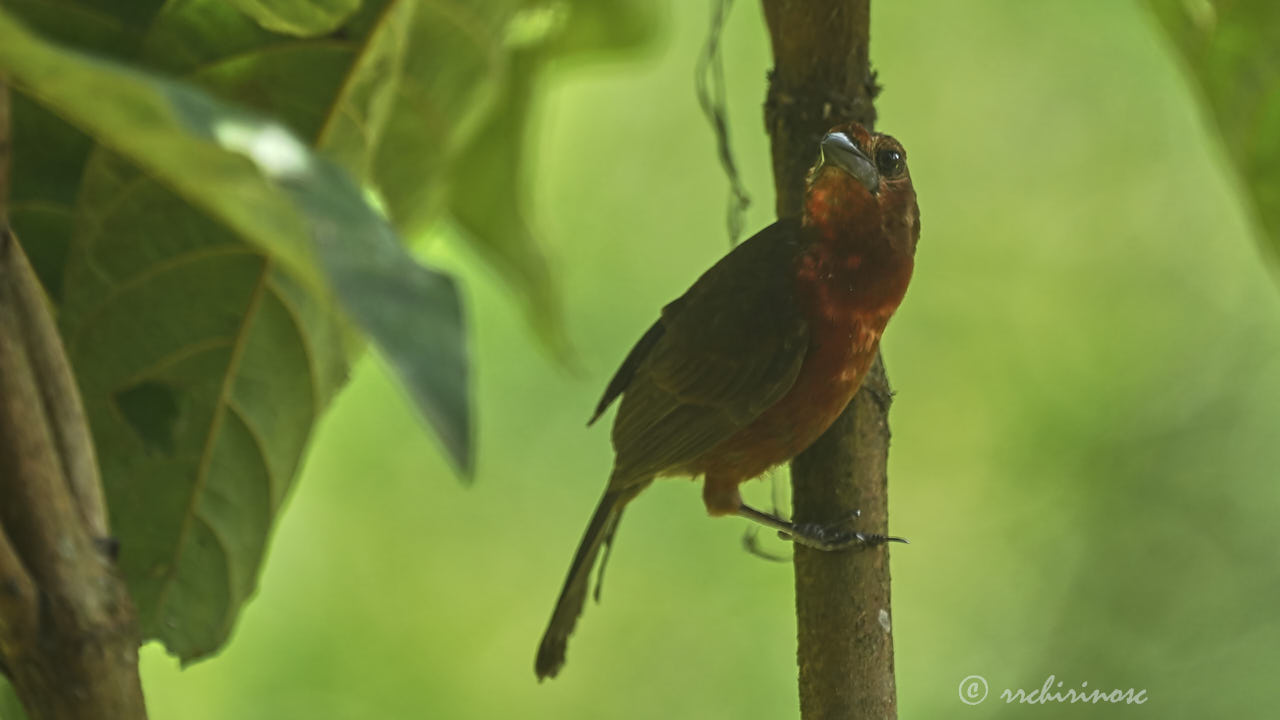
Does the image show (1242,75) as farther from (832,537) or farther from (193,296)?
(193,296)

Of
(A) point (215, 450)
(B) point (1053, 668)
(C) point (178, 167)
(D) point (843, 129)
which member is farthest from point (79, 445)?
(B) point (1053, 668)

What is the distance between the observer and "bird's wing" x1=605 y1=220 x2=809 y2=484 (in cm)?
214

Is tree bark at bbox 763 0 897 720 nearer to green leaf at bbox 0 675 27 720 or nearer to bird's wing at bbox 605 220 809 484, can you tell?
bird's wing at bbox 605 220 809 484

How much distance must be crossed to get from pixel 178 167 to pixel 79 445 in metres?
0.30

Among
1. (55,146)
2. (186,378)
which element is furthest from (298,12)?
(186,378)

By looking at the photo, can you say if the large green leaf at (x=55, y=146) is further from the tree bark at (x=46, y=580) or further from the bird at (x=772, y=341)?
the bird at (x=772, y=341)

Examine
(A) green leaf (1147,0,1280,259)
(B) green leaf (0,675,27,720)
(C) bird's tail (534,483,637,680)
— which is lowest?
(B) green leaf (0,675,27,720)

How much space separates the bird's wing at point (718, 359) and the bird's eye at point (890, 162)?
0.53ft

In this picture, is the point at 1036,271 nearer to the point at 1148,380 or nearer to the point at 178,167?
the point at 1148,380

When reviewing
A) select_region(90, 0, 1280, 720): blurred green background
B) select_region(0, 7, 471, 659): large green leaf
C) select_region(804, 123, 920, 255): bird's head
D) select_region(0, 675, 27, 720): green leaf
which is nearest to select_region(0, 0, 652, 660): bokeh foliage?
select_region(0, 7, 471, 659): large green leaf

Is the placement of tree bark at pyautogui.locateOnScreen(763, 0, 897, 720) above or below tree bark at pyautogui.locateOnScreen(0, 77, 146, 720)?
above

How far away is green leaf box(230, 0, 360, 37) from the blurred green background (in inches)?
102

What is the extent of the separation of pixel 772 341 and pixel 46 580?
4.46 feet

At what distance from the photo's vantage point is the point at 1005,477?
4.46m
